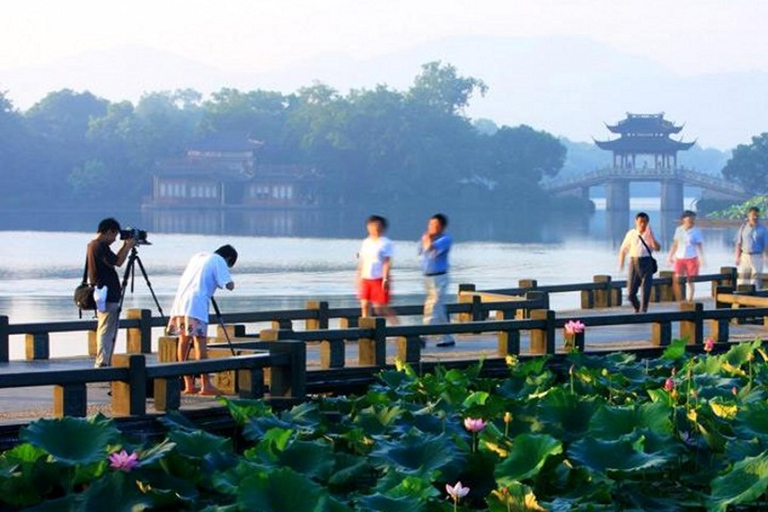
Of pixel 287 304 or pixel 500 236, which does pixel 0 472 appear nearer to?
pixel 287 304

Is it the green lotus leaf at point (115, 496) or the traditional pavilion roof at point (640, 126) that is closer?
the green lotus leaf at point (115, 496)

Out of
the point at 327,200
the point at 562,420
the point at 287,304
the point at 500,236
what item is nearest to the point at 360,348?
the point at 562,420

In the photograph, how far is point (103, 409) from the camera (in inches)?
404

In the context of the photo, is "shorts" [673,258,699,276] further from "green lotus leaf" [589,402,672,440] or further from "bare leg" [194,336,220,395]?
"green lotus leaf" [589,402,672,440]

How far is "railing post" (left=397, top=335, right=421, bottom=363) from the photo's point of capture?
12.2 meters

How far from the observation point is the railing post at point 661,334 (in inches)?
547

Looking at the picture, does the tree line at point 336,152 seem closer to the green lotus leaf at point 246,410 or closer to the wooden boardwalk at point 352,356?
the wooden boardwalk at point 352,356

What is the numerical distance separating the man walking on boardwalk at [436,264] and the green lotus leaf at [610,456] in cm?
615

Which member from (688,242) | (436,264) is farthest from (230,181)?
(436,264)

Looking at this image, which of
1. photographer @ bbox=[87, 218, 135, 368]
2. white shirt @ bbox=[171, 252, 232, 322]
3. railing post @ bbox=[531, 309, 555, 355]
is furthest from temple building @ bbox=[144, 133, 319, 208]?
white shirt @ bbox=[171, 252, 232, 322]

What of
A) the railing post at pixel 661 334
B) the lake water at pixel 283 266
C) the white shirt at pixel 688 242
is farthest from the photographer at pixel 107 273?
the lake water at pixel 283 266

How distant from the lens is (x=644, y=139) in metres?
118

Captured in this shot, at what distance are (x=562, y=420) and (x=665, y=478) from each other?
0.61 meters

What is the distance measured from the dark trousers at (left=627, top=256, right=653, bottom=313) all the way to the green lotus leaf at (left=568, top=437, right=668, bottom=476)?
31.2 feet
